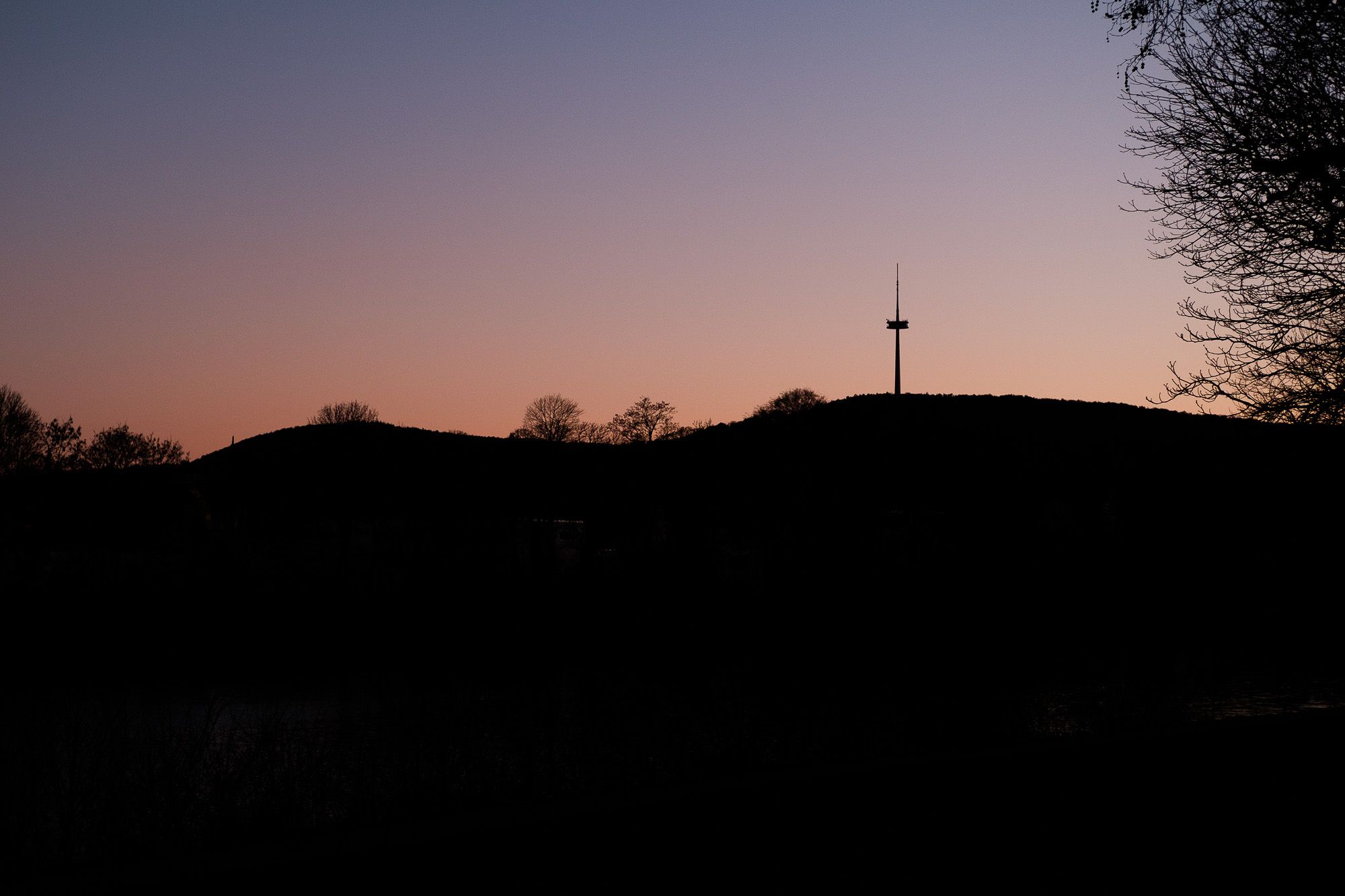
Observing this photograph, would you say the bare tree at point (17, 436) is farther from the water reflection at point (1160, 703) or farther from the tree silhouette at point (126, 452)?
the water reflection at point (1160, 703)

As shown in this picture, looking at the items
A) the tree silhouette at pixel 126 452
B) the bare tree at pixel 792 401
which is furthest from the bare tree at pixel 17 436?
the bare tree at pixel 792 401

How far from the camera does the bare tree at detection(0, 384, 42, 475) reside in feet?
236

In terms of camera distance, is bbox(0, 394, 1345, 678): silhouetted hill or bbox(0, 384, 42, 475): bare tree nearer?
bbox(0, 394, 1345, 678): silhouetted hill

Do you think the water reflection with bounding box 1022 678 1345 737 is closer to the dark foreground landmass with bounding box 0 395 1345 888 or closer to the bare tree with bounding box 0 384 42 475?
the dark foreground landmass with bounding box 0 395 1345 888

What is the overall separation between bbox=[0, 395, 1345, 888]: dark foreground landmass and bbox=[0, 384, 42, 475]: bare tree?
13.2 meters

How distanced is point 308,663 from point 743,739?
14697 millimetres

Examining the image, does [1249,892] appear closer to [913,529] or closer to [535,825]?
[535,825]

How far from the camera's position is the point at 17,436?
72750 millimetres

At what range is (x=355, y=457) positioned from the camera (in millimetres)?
64312

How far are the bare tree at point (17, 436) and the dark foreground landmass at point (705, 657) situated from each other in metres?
13.2

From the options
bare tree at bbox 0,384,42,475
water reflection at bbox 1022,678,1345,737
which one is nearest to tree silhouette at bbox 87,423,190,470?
bare tree at bbox 0,384,42,475

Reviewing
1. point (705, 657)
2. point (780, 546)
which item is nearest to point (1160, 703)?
point (705, 657)

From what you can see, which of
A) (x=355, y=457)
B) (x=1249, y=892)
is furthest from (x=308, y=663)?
(x=355, y=457)

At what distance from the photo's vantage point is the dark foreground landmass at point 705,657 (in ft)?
18.0
